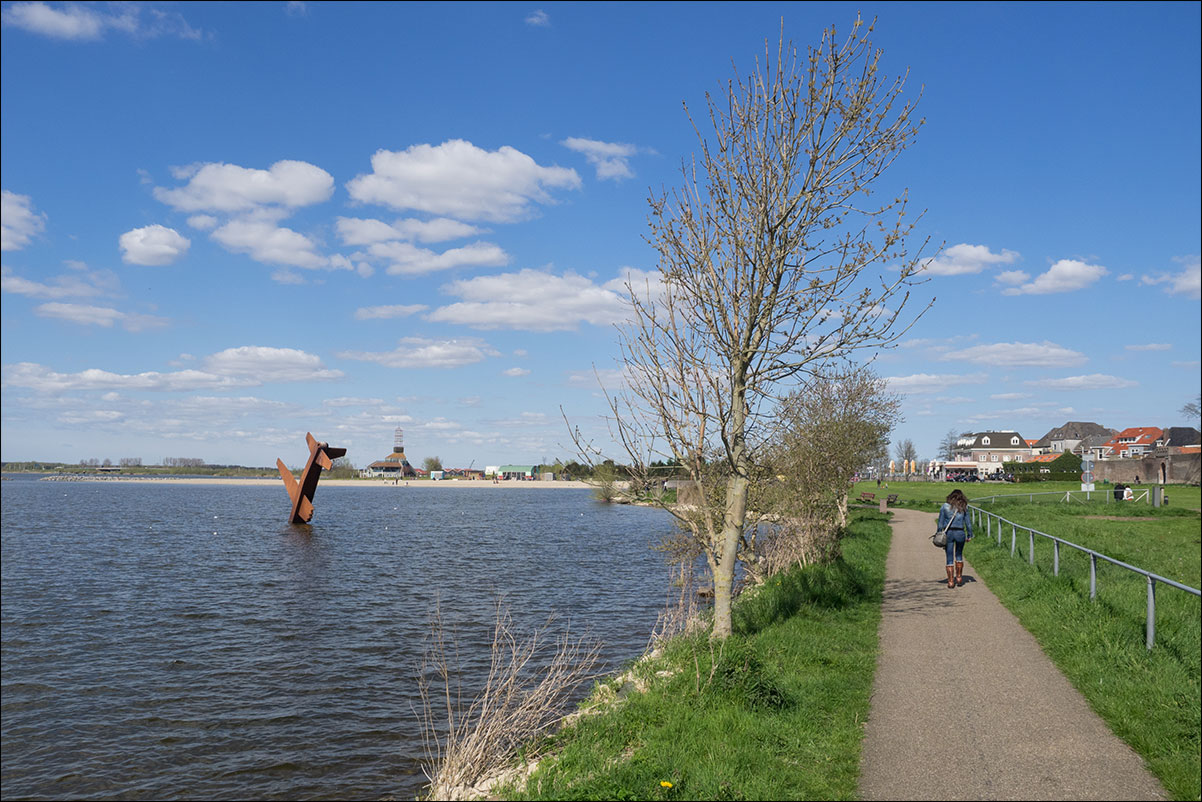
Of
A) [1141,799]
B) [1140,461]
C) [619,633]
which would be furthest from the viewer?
[1140,461]

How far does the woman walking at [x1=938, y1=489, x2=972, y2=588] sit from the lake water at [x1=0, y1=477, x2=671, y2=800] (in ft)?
22.0

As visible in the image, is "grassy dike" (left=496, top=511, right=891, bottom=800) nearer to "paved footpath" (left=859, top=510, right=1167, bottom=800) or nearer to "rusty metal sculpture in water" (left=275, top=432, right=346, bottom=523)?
"paved footpath" (left=859, top=510, right=1167, bottom=800)

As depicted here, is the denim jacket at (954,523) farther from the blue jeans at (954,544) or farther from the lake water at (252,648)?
the lake water at (252,648)

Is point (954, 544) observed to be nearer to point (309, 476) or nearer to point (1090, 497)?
point (1090, 497)

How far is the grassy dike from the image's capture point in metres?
6.35

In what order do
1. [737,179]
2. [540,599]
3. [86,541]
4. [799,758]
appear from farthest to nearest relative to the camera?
[86,541]
[540,599]
[737,179]
[799,758]

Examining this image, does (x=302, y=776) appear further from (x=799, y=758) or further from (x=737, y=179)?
(x=737, y=179)

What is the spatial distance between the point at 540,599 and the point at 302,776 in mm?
12413

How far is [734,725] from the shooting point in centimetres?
752

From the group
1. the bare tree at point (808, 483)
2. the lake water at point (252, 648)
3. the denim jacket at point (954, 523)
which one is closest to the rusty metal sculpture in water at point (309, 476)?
the lake water at point (252, 648)

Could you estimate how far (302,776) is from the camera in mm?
10070

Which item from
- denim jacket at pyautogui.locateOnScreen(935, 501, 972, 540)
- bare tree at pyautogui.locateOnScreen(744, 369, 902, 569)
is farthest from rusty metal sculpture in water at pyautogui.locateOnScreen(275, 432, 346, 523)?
denim jacket at pyautogui.locateOnScreen(935, 501, 972, 540)

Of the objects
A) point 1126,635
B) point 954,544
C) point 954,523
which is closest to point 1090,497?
point 954,523

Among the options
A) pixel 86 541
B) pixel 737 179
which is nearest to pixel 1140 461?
pixel 737 179
